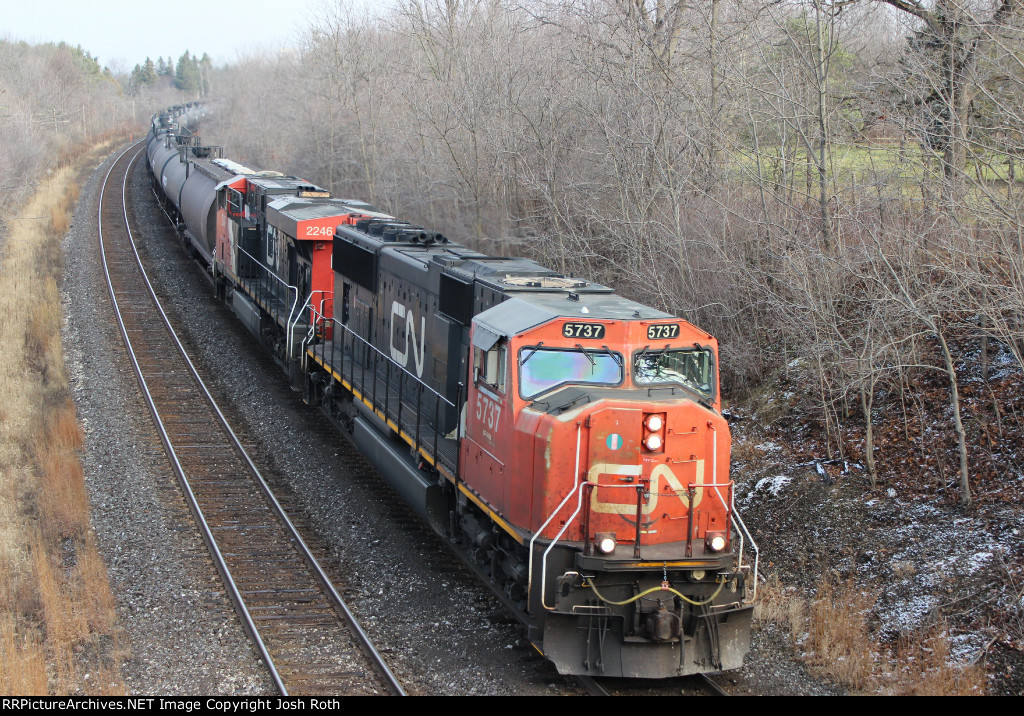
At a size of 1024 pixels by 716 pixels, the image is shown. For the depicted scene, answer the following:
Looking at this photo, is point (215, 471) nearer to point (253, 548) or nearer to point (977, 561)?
point (253, 548)

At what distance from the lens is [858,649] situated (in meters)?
9.05

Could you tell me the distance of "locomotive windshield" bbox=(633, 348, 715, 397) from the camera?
8.59 metres

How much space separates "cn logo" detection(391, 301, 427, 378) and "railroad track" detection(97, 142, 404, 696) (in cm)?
261

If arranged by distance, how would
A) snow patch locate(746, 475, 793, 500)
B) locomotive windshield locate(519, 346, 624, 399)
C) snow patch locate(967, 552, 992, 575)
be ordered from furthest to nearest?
1. snow patch locate(746, 475, 793, 500)
2. snow patch locate(967, 552, 992, 575)
3. locomotive windshield locate(519, 346, 624, 399)

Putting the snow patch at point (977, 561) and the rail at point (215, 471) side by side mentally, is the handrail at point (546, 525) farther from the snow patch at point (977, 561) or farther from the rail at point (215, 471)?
the snow patch at point (977, 561)

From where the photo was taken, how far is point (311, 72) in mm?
43188

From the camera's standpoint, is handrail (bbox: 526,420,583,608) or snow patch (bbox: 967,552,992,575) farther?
snow patch (bbox: 967,552,992,575)

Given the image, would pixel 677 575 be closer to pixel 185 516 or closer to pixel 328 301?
pixel 185 516

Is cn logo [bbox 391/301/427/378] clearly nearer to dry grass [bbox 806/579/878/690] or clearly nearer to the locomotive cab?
the locomotive cab

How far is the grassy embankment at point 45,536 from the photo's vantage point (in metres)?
8.63

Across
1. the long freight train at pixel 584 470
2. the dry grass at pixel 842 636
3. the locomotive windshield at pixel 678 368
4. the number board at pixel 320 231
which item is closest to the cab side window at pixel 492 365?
the long freight train at pixel 584 470

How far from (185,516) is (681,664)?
23.8 ft

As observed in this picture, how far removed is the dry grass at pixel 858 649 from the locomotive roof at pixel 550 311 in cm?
352

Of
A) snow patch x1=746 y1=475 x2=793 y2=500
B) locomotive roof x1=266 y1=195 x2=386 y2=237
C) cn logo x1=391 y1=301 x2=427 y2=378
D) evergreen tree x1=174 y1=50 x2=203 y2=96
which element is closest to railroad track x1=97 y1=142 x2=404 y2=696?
cn logo x1=391 y1=301 x2=427 y2=378
